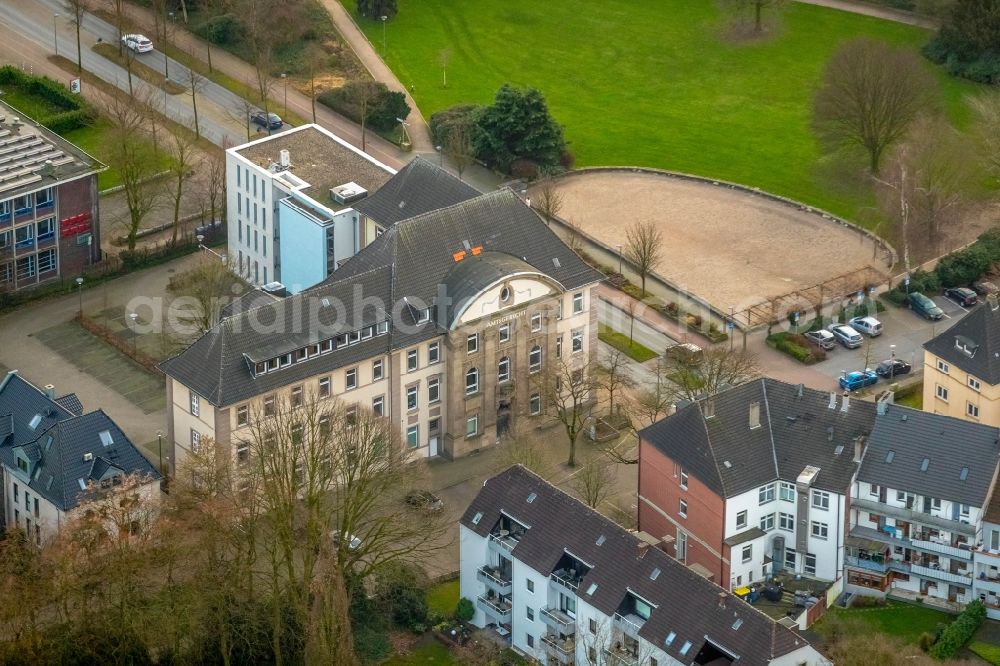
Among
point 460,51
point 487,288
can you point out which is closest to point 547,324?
point 487,288

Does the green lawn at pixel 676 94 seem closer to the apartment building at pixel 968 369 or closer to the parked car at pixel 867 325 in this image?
the parked car at pixel 867 325

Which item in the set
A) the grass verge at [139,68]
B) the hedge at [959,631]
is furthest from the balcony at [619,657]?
the grass verge at [139,68]

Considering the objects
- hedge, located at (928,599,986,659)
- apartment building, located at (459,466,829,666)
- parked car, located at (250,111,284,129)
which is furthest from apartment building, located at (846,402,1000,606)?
parked car, located at (250,111,284,129)

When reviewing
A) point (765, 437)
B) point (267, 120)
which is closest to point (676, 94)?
point (267, 120)

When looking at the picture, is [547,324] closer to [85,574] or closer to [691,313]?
[691,313]

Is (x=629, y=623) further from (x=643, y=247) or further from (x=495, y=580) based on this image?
(x=643, y=247)

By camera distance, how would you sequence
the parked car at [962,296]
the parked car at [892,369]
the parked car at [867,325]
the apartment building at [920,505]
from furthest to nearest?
the parked car at [962,296] < the parked car at [867,325] < the parked car at [892,369] < the apartment building at [920,505]
